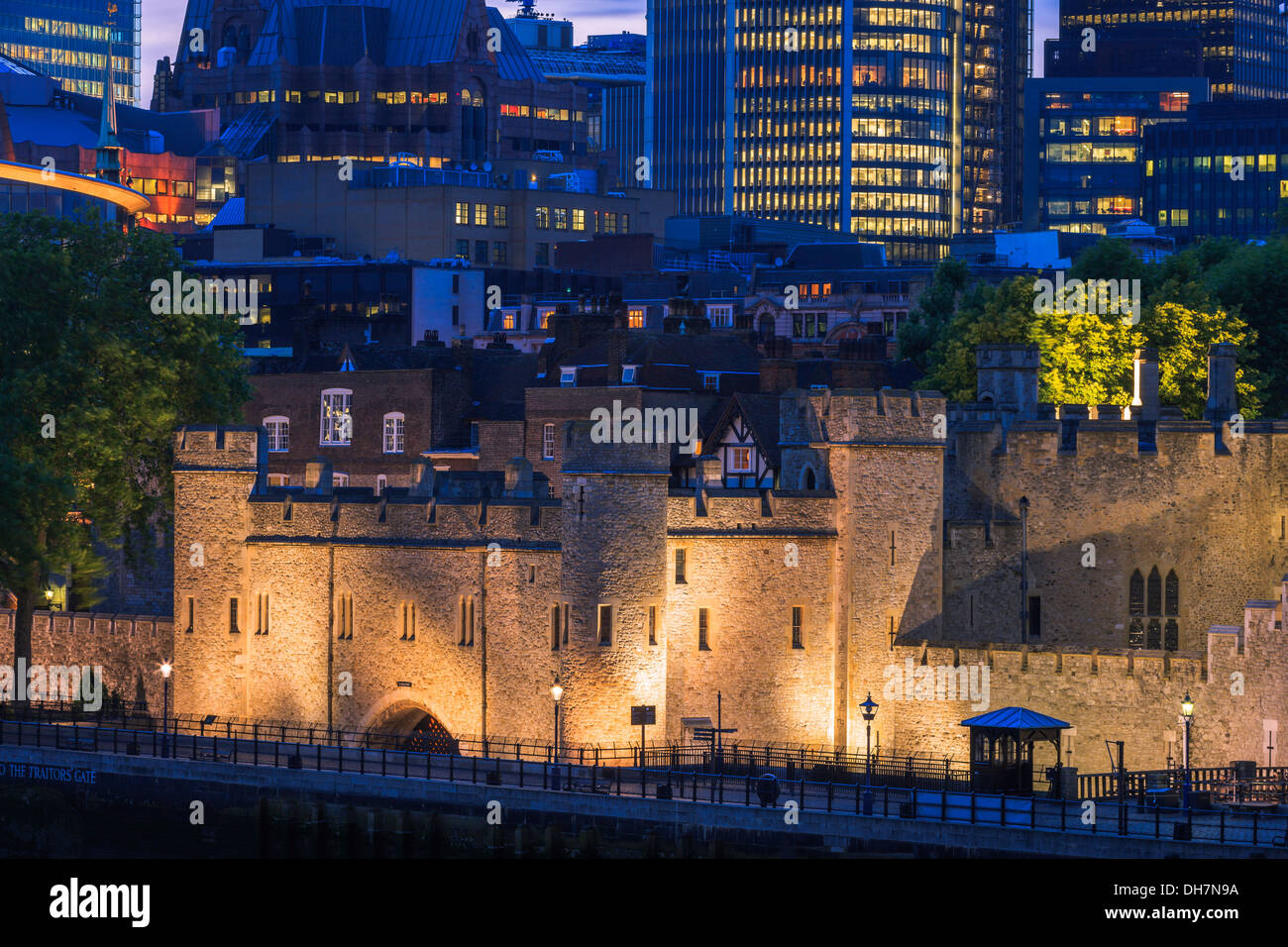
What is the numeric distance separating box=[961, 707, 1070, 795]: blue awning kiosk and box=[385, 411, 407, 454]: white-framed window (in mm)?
41083

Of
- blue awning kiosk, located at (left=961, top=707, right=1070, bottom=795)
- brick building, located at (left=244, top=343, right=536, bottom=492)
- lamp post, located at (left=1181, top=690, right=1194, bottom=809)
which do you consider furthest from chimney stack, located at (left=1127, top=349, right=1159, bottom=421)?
brick building, located at (left=244, top=343, right=536, bottom=492)

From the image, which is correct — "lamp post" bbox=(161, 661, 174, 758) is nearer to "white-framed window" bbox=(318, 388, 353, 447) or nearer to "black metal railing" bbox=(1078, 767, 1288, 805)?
"white-framed window" bbox=(318, 388, 353, 447)

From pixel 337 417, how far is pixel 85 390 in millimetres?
19529

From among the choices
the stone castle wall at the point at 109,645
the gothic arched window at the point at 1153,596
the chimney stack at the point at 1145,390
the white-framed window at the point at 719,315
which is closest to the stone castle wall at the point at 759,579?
the gothic arched window at the point at 1153,596

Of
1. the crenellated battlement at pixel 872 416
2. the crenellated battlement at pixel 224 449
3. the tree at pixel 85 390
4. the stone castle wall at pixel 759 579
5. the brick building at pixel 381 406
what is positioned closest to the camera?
the stone castle wall at pixel 759 579

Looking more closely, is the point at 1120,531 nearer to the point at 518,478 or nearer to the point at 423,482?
the point at 518,478

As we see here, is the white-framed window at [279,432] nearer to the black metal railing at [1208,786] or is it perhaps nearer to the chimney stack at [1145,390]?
the chimney stack at [1145,390]

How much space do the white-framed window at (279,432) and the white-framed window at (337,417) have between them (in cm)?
160

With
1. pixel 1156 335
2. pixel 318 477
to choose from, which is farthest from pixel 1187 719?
pixel 1156 335

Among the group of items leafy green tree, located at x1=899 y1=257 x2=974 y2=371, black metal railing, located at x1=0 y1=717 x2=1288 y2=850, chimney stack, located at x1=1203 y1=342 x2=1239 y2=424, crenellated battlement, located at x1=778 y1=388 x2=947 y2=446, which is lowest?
black metal railing, located at x1=0 y1=717 x2=1288 y2=850

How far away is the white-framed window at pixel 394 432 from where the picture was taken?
98875 millimetres

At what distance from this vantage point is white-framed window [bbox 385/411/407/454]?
324 ft

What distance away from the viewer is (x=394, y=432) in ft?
325

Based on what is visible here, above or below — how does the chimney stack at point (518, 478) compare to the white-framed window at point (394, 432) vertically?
below
